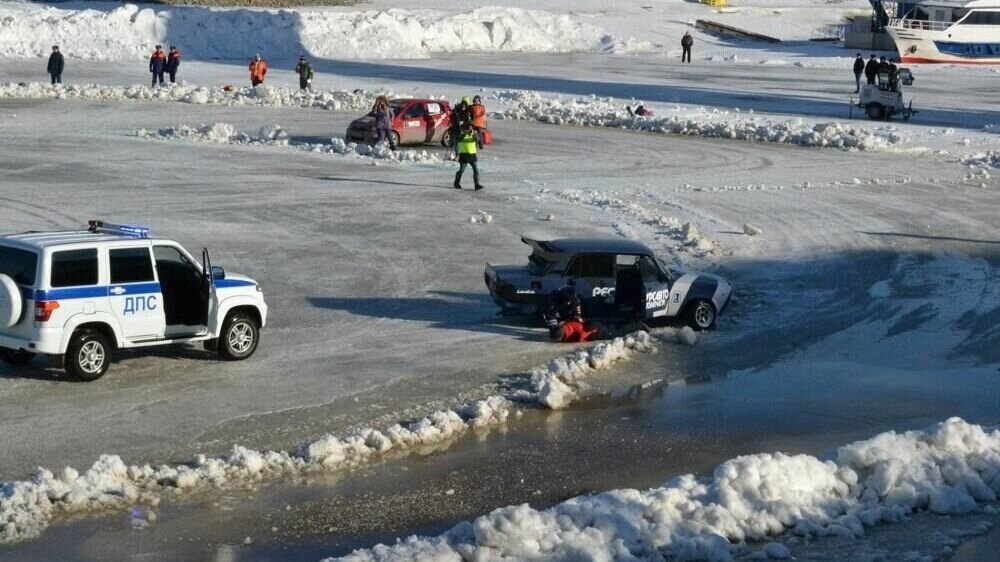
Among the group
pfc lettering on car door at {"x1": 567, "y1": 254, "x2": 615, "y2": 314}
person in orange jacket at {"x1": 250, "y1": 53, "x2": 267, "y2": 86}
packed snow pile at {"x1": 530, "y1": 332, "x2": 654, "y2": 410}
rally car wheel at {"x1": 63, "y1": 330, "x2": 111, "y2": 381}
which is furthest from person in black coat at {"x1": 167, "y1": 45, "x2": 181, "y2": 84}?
rally car wheel at {"x1": 63, "y1": 330, "x2": 111, "y2": 381}

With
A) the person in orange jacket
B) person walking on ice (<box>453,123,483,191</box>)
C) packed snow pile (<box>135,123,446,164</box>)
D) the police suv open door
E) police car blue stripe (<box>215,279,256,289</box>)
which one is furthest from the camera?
the person in orange jacket

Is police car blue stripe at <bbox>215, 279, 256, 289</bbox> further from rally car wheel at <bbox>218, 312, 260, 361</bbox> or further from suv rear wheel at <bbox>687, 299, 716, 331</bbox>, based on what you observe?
suv rear wheel at <bbox>687, 299, 716, 331</bbox>

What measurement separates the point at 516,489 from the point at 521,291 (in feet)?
20.8

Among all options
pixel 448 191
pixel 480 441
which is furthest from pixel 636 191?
pixel 480 441

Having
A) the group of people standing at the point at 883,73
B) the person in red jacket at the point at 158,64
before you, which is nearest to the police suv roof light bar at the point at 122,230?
the person in red jacket at the point at 158,64

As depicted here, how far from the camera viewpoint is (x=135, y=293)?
55.1ft

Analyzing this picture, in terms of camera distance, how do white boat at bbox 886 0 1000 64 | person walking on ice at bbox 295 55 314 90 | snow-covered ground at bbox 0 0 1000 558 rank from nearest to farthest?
snow-covered ground at bbox 0 0 1000 558, person walking on ice at bbox 295 55 314 90, white boat at bbox 886 0 1000 64

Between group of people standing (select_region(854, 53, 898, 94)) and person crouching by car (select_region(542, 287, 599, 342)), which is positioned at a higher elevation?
group of people standing (select_region(854, 53, 898, 94))

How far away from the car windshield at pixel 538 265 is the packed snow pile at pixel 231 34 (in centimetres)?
4345

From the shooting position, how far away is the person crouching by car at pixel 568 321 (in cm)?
1947

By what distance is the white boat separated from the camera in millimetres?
65688

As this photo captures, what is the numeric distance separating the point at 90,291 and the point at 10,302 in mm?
849

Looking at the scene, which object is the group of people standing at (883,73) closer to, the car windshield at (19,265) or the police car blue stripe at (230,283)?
the police car blue stripe at (230,283)

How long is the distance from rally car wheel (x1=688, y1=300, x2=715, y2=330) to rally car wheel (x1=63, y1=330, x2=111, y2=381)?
7.77 meters
